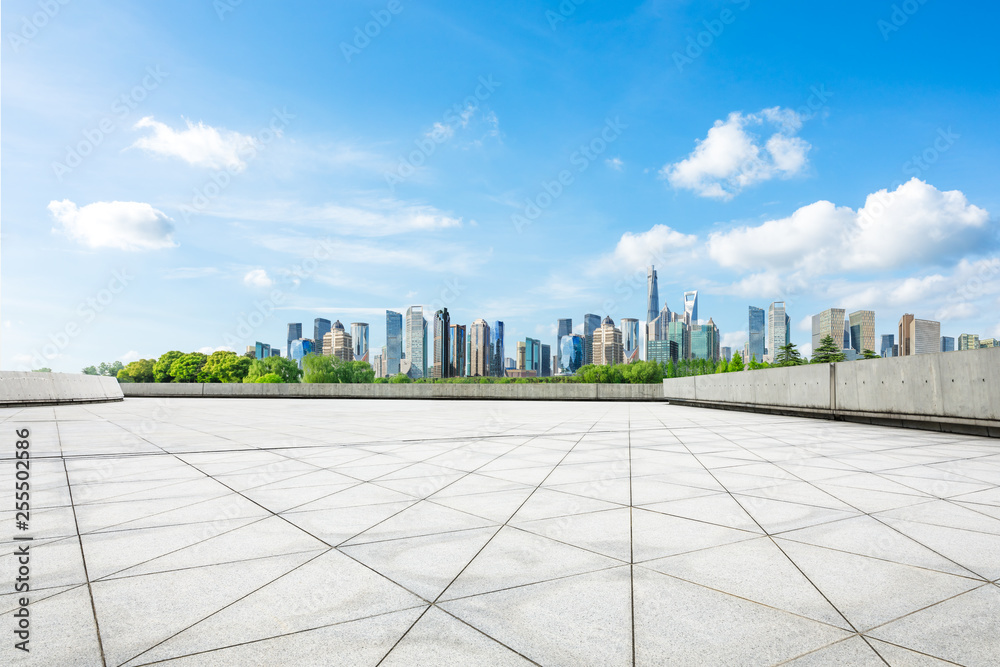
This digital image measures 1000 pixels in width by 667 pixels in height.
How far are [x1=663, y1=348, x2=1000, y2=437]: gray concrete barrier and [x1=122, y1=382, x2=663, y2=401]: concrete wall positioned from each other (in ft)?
45.3

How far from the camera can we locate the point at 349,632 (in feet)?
7.93

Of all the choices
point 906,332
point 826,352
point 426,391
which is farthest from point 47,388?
A: point 826,352

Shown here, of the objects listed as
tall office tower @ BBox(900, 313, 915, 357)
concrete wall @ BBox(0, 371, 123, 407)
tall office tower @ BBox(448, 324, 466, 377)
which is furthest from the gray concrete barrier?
tall office tower @ BBox(448, 324, 466, 377)

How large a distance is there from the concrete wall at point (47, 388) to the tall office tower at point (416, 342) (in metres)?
151

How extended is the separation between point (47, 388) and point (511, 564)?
2654 centimetres

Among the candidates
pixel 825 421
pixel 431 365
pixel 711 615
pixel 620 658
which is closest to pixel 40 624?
pixel 620 658

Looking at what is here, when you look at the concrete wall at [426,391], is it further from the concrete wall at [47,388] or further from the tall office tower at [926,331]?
the tall office tower at [926,331]

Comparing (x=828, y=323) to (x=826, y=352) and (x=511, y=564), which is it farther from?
(x=511, y=564)

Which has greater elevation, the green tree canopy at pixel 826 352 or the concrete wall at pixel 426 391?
the green tree canopy at pixel 826 352

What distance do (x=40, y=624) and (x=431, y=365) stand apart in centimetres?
17863

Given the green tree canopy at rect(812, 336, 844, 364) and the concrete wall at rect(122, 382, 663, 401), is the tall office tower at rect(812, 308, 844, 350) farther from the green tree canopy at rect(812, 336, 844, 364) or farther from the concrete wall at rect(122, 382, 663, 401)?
the concrete wall at rect(122, 382, 663, 401)

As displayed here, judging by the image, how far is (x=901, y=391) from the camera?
11.2 metres

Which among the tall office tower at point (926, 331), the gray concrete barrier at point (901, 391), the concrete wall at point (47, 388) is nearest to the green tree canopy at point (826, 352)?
the tall office tower at point (926, 331)

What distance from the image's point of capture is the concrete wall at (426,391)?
31.1 m
